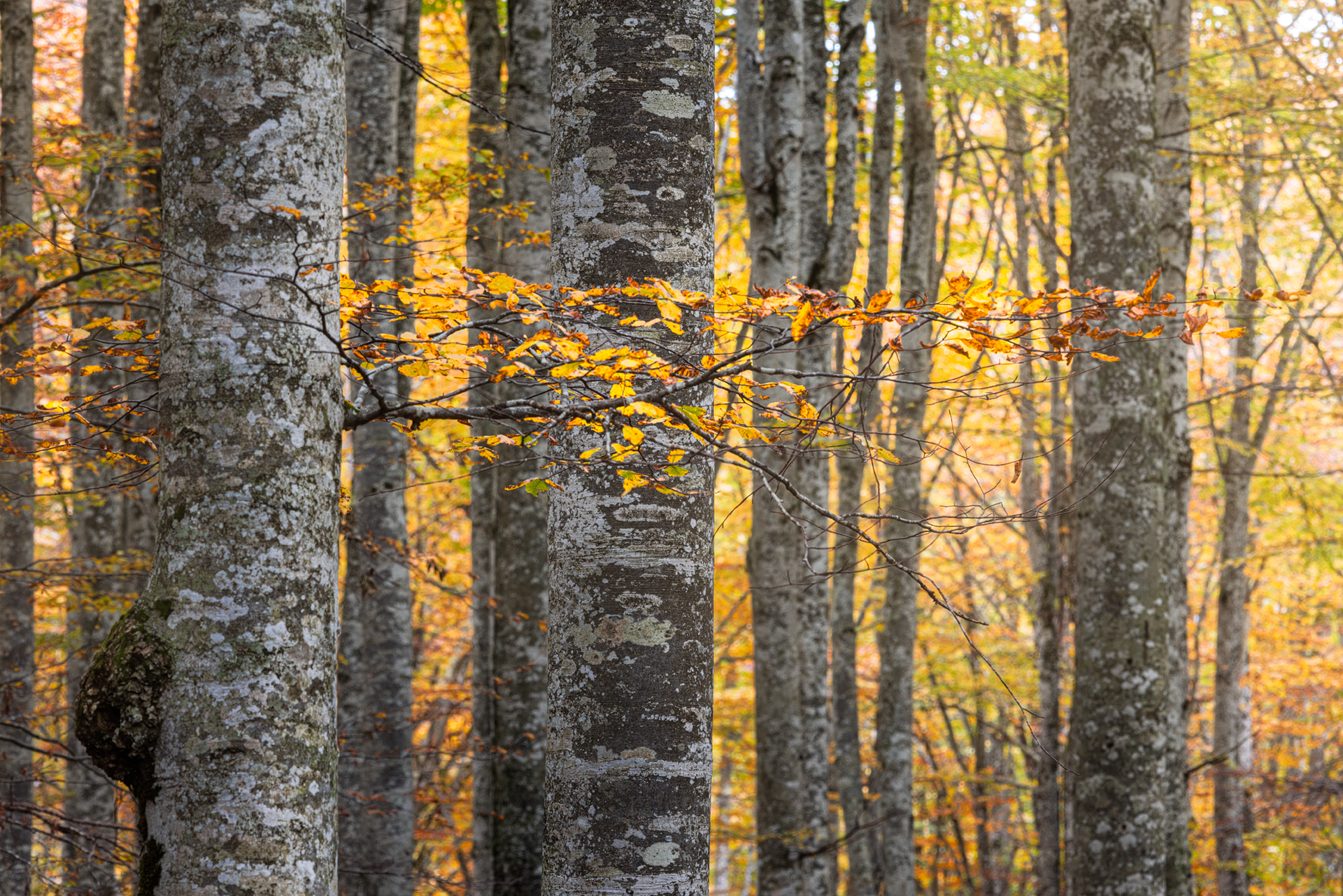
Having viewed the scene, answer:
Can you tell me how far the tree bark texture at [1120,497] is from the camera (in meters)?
5.08

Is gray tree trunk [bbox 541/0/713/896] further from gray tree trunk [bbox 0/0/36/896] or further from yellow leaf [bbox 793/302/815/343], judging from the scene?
gray tree trunk [bbox 0/0/36/896]

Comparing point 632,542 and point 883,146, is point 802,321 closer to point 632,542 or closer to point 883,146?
point 632,542

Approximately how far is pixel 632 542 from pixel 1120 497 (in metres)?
3.61

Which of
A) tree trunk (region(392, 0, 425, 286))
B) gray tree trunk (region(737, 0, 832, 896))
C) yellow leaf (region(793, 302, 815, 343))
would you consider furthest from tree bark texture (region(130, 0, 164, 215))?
yellow leaf (region(793, 302, 815, 343))

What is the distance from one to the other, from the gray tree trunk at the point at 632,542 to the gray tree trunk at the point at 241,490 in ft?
2.14

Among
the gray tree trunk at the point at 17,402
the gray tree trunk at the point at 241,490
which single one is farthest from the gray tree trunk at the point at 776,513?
the gray tree trunk at the point at 17,402

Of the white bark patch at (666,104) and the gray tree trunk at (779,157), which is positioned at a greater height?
the gray tree trunk at (779,157)

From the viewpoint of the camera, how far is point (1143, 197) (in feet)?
18.3

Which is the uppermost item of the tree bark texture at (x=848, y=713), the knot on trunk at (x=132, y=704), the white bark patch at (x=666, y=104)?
the white bark patch at (x=666, y=104)

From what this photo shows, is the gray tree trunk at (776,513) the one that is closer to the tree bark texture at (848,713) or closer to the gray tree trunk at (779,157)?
the gray tree trunk at (779,157)

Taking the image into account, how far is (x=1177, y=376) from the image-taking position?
7.36 metres

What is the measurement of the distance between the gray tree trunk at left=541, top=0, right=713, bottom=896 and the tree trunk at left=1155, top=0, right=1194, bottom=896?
365cm

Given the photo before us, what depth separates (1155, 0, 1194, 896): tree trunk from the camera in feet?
20.5

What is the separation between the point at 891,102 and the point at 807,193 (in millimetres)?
1923
